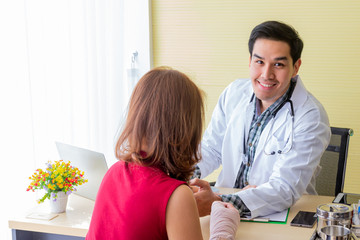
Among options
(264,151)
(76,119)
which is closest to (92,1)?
(76,119)

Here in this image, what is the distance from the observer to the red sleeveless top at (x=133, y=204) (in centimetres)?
106

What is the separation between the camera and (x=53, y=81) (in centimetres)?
234

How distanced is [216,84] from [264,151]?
1512 millimetres

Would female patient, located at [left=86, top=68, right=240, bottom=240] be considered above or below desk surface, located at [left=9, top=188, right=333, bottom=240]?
above

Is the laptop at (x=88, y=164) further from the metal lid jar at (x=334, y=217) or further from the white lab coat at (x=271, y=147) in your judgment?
the metal lid jar at (x=334, y=217)

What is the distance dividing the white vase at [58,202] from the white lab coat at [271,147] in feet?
2.17

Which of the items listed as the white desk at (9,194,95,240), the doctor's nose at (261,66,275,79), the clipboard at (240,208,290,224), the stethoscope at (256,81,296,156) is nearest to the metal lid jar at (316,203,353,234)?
the clipboard at (240,208,290,224)

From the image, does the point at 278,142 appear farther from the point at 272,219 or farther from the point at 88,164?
the point at 88,164

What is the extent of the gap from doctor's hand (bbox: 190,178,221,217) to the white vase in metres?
0.49

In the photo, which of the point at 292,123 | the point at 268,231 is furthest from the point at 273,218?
the point at 292,123

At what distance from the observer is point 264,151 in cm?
198

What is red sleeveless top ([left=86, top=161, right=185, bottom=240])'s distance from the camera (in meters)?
1.06

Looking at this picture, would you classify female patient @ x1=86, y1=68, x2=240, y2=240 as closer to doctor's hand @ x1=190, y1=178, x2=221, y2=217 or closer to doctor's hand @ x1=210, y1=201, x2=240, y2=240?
doctor's hand @ x1=210, y1=201, x2=240, y2=240

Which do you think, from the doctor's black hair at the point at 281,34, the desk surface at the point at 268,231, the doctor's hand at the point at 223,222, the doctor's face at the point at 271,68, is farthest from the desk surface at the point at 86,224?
the doctor's black hair at the point at 281,34
